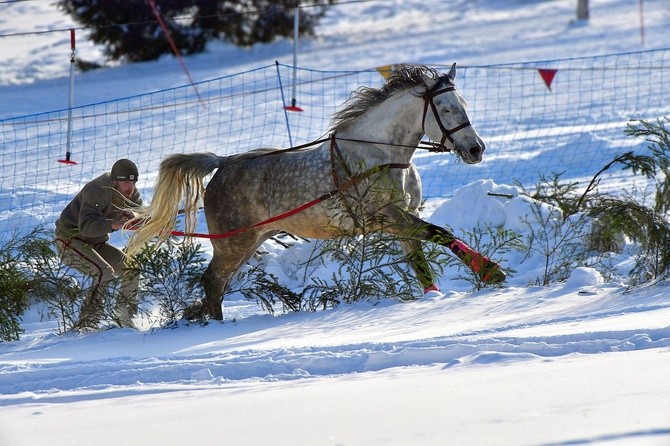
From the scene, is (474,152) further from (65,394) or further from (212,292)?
(65,394)

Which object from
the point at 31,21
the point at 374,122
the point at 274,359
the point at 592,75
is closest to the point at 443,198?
the point at 374,122

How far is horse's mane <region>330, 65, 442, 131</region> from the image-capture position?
821cm

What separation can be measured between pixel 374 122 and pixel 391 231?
2.49ft

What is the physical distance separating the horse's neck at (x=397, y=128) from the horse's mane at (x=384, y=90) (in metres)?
0.08

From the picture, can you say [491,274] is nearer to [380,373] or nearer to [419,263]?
[419,263]

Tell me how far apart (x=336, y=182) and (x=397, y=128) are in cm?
56

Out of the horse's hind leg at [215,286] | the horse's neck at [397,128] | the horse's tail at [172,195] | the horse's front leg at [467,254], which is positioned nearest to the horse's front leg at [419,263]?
the horse's front leg at [467,254]

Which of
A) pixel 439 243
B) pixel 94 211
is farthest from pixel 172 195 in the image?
pixel 439 243

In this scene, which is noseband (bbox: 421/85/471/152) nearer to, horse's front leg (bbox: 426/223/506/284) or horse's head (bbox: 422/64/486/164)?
horse's head (bbox: 422/64/486/164)

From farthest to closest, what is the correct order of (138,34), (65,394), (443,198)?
(138,34) → (443,198) → (65,394)

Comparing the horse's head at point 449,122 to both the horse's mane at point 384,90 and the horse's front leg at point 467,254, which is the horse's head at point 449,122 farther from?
the horse's front leg at point 467,254

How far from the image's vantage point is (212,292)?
8.58m

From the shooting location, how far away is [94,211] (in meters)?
8.86

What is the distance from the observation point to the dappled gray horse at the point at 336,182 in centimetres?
805
